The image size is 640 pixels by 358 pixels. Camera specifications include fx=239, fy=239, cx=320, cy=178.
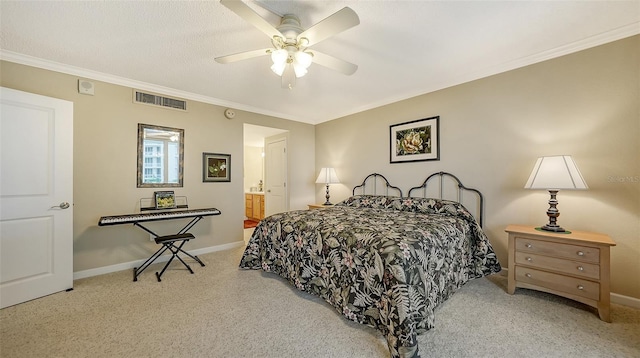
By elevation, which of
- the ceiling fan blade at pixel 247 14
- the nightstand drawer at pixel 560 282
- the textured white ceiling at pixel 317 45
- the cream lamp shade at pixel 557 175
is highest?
the textured white ceiling at pixel 317 45

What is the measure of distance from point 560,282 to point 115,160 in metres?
4.91

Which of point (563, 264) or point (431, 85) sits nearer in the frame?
point (563, 264)

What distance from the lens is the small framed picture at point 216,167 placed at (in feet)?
12.3

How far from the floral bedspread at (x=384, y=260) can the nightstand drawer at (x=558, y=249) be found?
1.24ft

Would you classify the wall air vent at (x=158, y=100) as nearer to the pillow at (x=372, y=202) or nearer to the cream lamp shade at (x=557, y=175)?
the pillow at (x=372, y=202)

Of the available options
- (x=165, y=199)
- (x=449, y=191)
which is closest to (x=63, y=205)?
(x=165, y=199)

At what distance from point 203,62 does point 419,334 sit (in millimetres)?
3236

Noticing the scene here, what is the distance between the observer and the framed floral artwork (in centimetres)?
336

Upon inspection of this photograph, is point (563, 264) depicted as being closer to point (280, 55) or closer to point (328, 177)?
point (280, 55)

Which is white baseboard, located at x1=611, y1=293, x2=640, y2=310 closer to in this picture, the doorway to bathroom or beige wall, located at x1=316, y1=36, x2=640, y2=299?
beige wall, located at x1=316, y1=36, x2=640, y2=299

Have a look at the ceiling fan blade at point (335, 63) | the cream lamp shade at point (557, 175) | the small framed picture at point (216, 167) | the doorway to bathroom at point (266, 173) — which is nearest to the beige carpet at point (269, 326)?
the cream lamp shade at point (557, 175)

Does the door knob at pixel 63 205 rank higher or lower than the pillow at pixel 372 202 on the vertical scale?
higher

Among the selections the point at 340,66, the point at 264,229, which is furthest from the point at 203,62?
the point at 264,229

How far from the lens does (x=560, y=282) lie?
2.08m
